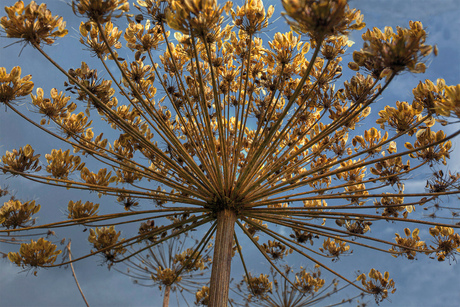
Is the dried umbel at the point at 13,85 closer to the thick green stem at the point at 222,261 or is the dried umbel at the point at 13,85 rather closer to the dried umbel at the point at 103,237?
the dried umbel at the point at 103,237

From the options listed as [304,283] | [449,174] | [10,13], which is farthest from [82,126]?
[304,283]

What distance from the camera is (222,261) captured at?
411cm

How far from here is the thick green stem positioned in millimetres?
3914

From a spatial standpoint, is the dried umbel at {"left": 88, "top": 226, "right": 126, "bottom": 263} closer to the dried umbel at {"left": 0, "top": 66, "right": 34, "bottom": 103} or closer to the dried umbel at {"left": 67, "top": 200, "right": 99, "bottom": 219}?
the dried umbel at {"left": 67, "top": 200, "right": 99, "bottom": 219}

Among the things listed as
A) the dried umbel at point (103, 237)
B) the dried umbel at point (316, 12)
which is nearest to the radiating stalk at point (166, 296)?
the dried umbel at point (103, 237)

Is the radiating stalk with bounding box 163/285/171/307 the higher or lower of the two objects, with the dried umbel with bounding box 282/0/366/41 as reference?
lower

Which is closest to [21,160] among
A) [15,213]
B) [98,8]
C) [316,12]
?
[15,213]

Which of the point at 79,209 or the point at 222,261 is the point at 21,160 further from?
the point at 222,261

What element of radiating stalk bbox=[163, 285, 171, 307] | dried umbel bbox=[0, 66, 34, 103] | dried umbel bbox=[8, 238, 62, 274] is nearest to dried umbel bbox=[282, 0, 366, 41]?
dried umbel bbox=[0, 66, 34, 103]

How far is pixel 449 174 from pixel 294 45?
310 centimetres

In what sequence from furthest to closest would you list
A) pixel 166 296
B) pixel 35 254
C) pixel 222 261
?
1. pixel 166 296
2. pixel 35 254
3. pixel 222 261

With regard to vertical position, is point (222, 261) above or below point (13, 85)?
below

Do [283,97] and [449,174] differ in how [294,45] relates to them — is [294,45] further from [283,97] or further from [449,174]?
[449,174]

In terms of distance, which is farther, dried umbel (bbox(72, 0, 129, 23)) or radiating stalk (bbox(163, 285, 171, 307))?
radiating stalk (bbox(163, 285, 171, 307))
